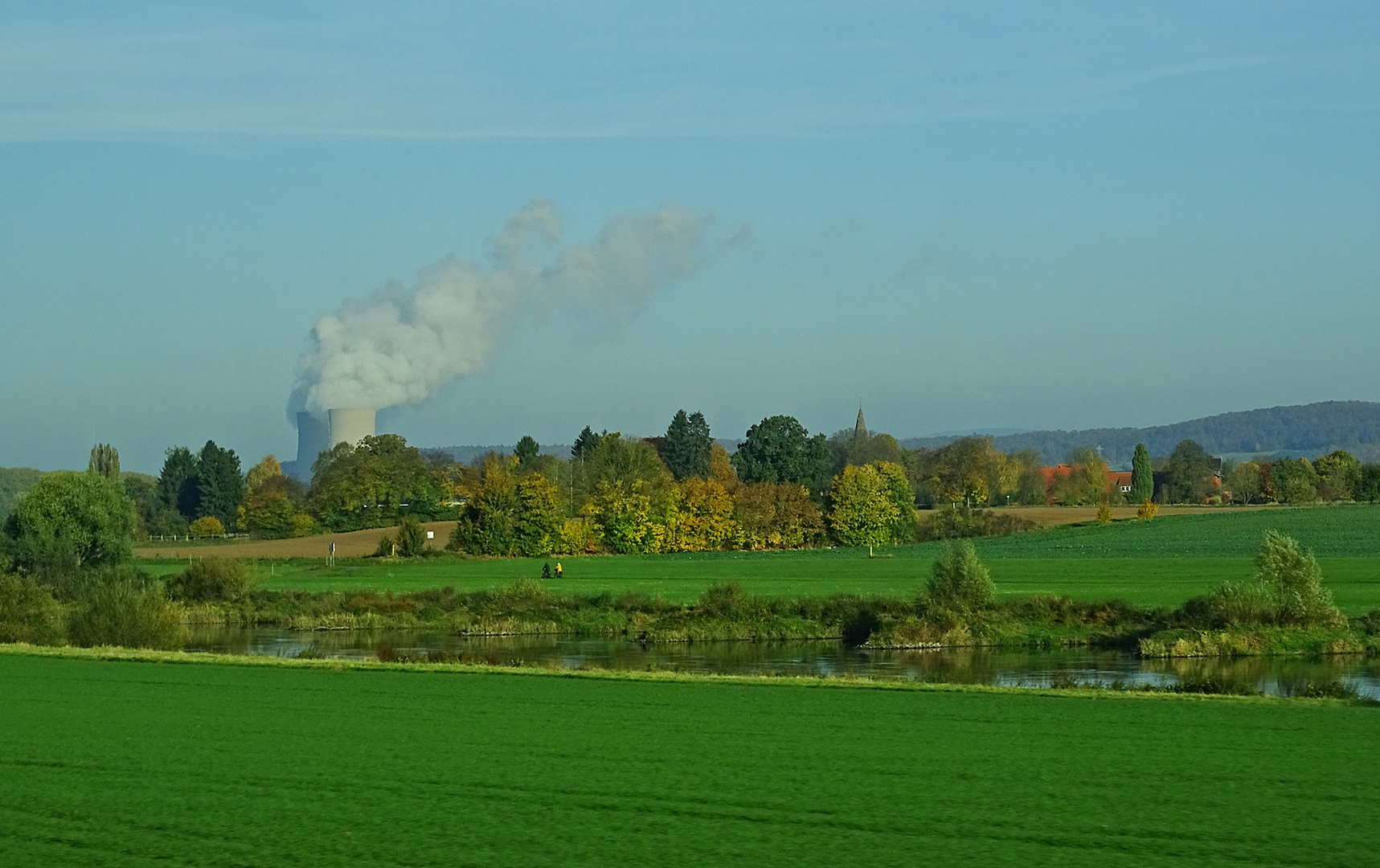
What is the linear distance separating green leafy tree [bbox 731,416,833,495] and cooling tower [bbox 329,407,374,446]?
34238 mm

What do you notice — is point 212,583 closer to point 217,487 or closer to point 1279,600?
point 1279,600

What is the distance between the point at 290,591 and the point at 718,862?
165 feet

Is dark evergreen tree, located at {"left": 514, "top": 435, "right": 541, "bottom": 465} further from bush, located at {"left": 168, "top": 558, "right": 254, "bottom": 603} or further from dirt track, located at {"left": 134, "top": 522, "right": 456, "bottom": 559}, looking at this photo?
bush, located at {"left": 168, "top": 558, "right": 254, "bottom": 603}

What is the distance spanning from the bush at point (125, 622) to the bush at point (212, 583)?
1917 centimetres

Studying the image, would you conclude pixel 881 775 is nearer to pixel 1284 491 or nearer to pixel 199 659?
pixel 199 659

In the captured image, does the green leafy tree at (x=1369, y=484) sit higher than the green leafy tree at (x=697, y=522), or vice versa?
the green leafy tree at (x=1369, y=484)

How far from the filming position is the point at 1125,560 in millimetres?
76625

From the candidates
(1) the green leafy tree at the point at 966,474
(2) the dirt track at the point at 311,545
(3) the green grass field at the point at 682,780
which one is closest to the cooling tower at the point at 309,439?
(2) the dirt track at the point at 311,545

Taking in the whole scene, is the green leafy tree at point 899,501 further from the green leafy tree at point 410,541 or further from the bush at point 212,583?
the bush at point 212,583

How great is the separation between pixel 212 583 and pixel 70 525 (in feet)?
20.9

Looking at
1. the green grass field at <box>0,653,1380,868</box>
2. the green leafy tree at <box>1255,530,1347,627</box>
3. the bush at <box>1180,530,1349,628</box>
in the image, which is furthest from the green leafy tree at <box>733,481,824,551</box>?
the green grass field at <box>0,653,1380,868</box>

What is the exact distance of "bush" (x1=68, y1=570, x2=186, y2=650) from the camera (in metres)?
35.9

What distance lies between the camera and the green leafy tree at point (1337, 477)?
146 m

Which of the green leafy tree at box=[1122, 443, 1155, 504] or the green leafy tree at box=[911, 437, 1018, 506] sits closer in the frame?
the green leafy tree at box=[911, 437, 1018, 506]
